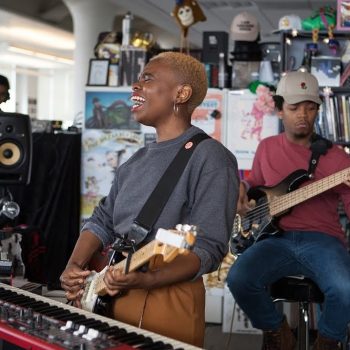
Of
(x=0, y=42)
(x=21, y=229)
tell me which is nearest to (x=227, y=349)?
(x=21, y=229)

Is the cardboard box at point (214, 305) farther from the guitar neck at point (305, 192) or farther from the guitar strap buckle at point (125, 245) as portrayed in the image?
the guitar strap buckle at point (125, 245)

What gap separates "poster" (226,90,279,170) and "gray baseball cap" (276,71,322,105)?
4.39 ft

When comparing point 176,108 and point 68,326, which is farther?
point 176,108

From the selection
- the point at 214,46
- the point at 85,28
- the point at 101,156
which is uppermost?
the point at 85,28

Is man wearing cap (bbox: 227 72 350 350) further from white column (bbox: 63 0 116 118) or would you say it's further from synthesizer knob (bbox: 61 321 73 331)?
white column (bbox: 63 0 116 118)

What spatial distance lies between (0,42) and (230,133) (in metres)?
10.3

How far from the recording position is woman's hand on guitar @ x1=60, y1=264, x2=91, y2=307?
2180 millimetres

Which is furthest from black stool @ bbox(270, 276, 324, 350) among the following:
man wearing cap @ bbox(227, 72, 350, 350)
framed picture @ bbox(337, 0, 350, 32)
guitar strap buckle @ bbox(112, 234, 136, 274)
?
framed picture @ bbox(337, 0, 350, 32)

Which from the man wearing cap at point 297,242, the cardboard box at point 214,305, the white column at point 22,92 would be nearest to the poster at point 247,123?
the cardboard box at point 214,305

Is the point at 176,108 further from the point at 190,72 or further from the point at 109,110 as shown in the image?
the point at 109,110

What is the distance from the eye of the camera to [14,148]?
373cm

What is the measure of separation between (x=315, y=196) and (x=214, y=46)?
205 centimetres

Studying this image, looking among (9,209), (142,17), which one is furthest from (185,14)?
(142,17)

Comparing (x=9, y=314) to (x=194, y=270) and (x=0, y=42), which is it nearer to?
(x=194, y=270)
